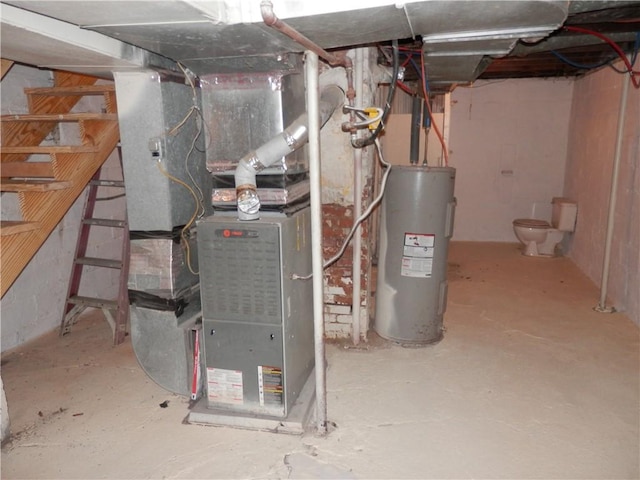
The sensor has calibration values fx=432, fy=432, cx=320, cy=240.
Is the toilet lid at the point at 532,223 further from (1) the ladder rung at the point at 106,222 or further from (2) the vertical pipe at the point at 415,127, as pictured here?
(1) the ladder rung at the point at 106,222

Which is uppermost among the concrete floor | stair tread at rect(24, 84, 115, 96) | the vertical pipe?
stair tread at rect(24, 84, 115, 96)

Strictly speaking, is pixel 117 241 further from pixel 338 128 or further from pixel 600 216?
pixel 600 216

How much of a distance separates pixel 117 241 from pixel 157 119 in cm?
193

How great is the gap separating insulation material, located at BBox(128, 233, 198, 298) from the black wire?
1.13 m

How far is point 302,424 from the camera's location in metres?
2.05

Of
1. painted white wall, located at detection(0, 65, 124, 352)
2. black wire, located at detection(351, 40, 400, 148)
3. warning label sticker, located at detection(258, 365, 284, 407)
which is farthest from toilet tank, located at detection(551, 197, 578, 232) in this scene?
painted white wall, located at detection(0, 65, 124, 352)

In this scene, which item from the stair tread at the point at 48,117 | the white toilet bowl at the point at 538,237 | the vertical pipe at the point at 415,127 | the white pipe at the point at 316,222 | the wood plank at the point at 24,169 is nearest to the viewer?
the white pipe at the point at 316,222

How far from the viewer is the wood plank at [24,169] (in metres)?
2.58

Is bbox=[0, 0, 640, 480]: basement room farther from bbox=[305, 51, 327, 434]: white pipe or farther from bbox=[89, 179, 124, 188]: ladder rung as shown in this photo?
bbox=[89, 179, 124, 188]: ladder rung

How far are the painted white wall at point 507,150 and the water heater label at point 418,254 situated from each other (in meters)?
3.27

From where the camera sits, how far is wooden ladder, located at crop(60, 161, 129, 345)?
3.01 m

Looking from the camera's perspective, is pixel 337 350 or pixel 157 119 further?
pixel 337 350

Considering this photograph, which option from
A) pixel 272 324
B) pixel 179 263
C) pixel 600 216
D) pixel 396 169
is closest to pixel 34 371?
pixel 179 263

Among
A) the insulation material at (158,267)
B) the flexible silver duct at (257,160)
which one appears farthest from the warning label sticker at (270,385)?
the flexible silver duct at (257,160)
